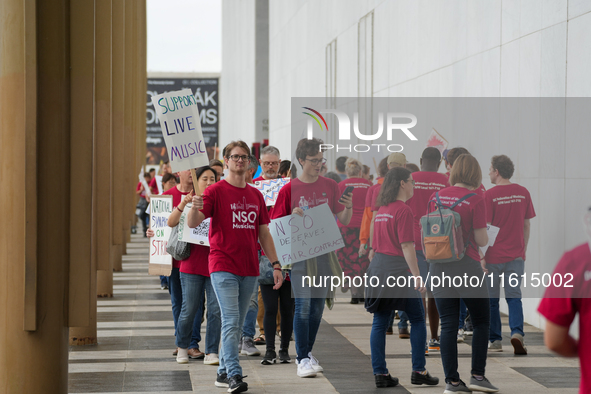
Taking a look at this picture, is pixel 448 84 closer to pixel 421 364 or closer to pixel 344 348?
pixel 344 348

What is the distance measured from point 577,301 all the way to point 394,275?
3.72m

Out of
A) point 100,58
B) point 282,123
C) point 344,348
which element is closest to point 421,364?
point 344,348

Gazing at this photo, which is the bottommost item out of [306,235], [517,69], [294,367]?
[294,367]

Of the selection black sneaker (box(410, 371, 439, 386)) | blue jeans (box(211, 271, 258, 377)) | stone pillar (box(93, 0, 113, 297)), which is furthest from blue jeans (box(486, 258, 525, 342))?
stone pillar (box(93, 0, 113, 297))

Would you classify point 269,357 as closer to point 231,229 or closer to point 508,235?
point 231,229

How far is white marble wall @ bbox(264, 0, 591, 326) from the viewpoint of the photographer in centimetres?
919

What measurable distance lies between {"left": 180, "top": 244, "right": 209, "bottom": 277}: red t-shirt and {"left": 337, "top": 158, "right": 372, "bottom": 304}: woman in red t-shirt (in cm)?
384

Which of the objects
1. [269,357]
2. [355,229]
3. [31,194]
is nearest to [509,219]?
[269,357]

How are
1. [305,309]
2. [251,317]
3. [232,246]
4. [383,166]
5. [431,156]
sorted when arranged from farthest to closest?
[383,166] → [431,156] → [251,317] → [305,309] → [232,246]

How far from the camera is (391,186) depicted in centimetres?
681

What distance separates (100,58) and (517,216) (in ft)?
15.5

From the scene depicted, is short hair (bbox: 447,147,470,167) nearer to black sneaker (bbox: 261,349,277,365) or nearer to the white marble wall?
the white marble wall

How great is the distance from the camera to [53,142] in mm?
5777

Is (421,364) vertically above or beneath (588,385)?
beneath
